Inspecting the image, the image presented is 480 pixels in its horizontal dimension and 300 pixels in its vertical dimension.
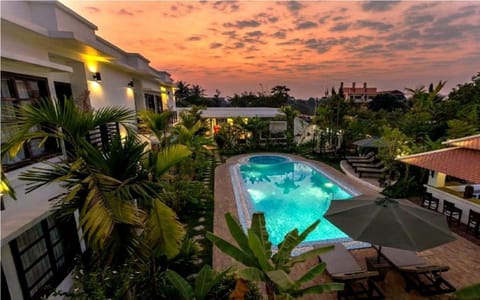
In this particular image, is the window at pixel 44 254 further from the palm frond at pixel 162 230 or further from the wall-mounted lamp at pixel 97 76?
the wall-mounted lamp at pixel 97 76

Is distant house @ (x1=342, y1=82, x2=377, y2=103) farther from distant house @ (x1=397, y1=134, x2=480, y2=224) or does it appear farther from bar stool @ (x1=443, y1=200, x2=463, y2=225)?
bar stool @ (x1=443, y1=200, x2=463, y2=225)

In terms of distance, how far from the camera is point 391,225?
18.3 ft

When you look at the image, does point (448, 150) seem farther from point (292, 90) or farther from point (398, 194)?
point (292, 90)

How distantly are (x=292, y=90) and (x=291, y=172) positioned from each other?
47.1 m

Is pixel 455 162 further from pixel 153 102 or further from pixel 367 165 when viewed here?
pixel 153 102

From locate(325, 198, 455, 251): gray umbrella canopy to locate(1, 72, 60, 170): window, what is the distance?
7.39 m

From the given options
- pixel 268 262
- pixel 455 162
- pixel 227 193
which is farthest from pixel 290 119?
pixel 268 262

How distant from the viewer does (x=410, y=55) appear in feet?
62.6

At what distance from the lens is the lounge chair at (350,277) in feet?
19.3

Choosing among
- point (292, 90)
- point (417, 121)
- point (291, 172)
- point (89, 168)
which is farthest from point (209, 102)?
point (89, 168)

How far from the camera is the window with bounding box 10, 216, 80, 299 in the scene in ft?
15.1

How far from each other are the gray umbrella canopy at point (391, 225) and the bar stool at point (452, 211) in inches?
190

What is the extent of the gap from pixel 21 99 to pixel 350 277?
9.02m

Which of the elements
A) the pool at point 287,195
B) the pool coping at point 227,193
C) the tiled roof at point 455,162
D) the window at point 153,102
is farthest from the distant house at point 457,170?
the window at point 153,102
